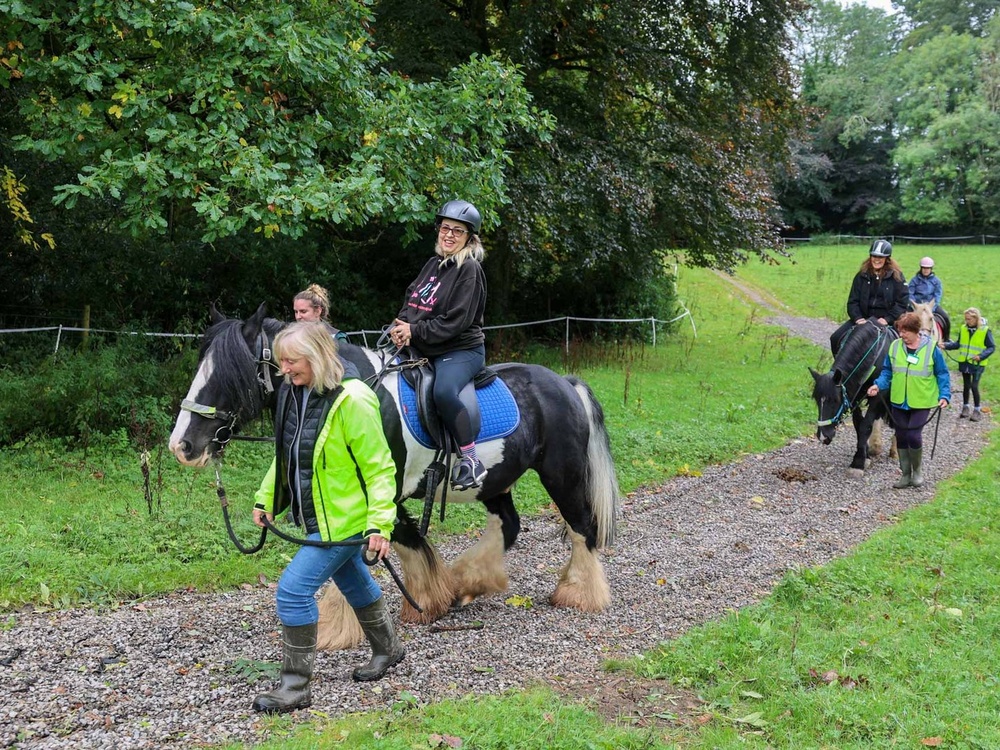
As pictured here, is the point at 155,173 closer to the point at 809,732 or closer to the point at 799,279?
the point at 809,732

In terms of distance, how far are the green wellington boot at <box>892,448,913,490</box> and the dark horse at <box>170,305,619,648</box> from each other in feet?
17.0

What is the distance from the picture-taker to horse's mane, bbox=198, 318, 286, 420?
4.44 metres

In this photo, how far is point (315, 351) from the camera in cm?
405

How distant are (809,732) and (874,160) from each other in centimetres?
5604

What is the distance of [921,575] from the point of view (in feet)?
21.1

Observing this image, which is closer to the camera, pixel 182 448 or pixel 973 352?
pixel 182 448

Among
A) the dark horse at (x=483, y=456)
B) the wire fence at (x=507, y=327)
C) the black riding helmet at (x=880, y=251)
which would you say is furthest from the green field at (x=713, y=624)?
the black riding helmet at (x=880, y=251)

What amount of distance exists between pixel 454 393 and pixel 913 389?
6.68 metres

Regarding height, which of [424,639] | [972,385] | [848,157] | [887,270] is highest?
[848,157]

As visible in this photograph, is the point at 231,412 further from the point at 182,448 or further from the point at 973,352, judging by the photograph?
the point at 973,352

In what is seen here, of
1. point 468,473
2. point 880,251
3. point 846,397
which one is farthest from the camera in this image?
point 880,251

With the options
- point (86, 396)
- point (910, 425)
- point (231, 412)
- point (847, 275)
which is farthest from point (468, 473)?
point (847, 275)

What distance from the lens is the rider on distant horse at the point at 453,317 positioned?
5047mm

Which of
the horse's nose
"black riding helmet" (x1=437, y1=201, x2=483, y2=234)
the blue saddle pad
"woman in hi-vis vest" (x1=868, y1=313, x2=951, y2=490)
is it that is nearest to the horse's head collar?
the horse's nose
